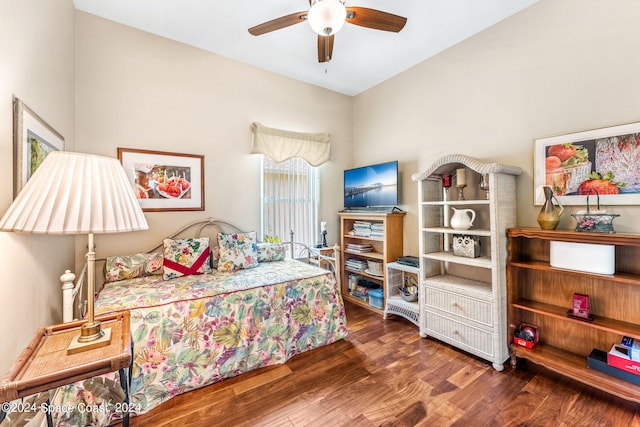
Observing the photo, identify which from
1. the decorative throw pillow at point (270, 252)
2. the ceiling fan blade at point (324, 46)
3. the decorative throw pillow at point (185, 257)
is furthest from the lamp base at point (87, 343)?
the ceiling fan blade at point (324, 46)

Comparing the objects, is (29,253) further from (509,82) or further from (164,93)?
(509,82)

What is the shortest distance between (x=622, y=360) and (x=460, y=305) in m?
0.95

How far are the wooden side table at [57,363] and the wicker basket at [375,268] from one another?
8.54 ft

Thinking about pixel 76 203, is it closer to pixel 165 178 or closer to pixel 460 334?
pixel 165 178

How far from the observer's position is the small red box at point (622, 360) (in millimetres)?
1607

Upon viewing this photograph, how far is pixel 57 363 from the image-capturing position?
100 cm

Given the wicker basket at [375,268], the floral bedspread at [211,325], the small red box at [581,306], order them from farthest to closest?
the wicker basket at [375,268] → the small red box at [581,306] → the floral bedspread at [211,325]

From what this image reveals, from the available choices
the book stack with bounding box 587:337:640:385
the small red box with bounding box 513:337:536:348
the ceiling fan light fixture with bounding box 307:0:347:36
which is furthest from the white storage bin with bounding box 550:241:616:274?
the ceiling fan light fixture with bounding box 307:0:347:36

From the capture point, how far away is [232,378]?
2010 millimetres

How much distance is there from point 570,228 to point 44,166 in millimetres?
3177

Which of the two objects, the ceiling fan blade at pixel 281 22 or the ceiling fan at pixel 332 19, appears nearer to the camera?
the ceiling fan at pixel 332 19

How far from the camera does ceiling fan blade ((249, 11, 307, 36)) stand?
1861mm

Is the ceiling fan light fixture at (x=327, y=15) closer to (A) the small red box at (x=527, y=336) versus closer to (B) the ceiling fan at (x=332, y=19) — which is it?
(B) the ceiling fan at (x=332, y=19)

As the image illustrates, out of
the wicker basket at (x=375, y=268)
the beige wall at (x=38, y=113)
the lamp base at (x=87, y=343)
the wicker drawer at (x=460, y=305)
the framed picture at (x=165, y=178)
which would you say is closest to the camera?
the lamp base at (x=87, y=343)
